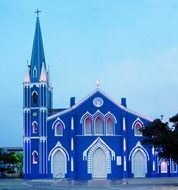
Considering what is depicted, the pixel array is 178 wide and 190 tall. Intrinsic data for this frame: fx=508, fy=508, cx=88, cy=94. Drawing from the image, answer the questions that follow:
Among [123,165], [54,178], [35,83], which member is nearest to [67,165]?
[54,178]

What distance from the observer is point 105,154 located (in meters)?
65.4

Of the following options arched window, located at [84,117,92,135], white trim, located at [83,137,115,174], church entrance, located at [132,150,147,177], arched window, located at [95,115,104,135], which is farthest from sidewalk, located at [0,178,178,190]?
arched window, located at [95,115,104,135]

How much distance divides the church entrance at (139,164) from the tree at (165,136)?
14143 millimetres

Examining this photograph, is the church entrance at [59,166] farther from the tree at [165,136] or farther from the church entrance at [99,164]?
the tree at [165,136]

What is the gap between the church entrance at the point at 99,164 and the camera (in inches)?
2576

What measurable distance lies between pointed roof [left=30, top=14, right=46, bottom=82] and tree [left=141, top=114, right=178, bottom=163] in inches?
856

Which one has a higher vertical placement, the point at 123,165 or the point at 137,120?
the point at 137,120

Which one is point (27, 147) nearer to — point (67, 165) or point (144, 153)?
point (67, 165)

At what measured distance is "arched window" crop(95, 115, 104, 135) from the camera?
65.9m

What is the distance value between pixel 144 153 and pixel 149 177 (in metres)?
3.13

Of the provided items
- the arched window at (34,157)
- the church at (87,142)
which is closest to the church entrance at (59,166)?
the church at (87,142)

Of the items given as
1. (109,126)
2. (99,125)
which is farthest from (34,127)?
(109,126)

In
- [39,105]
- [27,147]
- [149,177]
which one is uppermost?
[39,105]

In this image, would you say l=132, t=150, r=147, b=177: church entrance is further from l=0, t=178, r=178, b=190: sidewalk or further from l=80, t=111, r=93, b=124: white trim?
l=0, t=178, r=178, b=190: sidewalk
